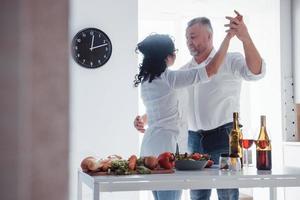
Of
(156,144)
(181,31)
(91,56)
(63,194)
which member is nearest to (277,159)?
(181,31)

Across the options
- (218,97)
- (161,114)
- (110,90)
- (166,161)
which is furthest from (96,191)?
(110,90)

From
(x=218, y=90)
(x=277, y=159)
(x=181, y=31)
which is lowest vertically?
(x=277, y=159)

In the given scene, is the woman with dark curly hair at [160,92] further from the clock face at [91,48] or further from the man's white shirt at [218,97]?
the clock face at [91,48]

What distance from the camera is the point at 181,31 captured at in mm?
5004

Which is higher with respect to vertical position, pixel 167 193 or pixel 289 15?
pixel 289 15

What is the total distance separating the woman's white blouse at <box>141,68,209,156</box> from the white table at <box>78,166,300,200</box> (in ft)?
1.77

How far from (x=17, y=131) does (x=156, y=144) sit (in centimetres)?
207

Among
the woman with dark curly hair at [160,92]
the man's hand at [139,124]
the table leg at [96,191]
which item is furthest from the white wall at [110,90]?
the table leg at [96,191]

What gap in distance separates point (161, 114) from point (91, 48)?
176 centimetres

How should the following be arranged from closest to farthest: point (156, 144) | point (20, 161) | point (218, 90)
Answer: point (20, 161), point (156, 144), point (218, 90)

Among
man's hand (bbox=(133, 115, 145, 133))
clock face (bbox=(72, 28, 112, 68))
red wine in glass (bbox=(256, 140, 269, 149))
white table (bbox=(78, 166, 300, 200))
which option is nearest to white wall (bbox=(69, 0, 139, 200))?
clock face (bbox=(72, 28, 112, 68))

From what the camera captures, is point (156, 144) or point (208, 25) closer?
point (156, 144)

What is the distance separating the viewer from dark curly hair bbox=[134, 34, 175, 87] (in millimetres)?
2188

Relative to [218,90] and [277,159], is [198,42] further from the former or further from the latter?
[277,159]
